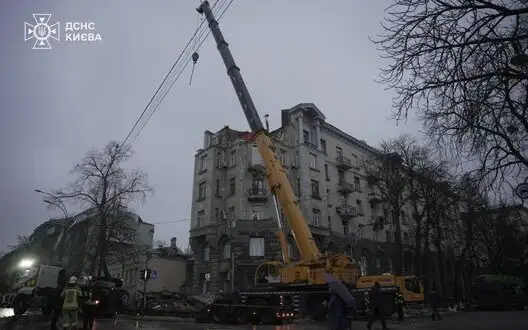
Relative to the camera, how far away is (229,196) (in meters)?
44.0

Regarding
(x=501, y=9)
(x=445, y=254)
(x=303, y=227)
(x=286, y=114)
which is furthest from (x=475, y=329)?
(x=445, y=254)

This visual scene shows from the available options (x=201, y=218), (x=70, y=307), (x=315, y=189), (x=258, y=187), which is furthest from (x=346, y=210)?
(x=70, y=307)

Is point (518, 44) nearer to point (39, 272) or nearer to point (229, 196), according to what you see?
point (39, 272)

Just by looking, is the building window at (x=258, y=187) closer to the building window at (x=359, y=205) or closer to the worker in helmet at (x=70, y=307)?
the building window at (x=359, y=205)

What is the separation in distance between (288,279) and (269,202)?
72.2 feet

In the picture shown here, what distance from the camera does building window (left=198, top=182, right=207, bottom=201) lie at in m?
44.8

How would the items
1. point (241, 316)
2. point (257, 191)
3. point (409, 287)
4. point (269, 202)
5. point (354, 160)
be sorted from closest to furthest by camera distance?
point (241, 316)
point (409, 287)
point (269, 202)
point (257, 191)
point (354, 160)

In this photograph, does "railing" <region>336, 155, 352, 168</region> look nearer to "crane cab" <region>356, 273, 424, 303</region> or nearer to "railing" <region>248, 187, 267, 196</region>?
"railing" <region>248, 187, 267, 196</region>

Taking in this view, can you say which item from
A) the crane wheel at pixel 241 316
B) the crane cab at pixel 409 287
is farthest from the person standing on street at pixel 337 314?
the crane cab at pixel 409 287

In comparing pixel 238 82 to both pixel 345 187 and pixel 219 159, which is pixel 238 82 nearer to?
pixel 219 159

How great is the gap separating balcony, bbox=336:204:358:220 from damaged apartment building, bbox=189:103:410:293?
11 centimetres

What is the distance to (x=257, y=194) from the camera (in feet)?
137

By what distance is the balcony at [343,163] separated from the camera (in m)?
49.0

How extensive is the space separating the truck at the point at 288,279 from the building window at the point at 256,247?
59.5ft
